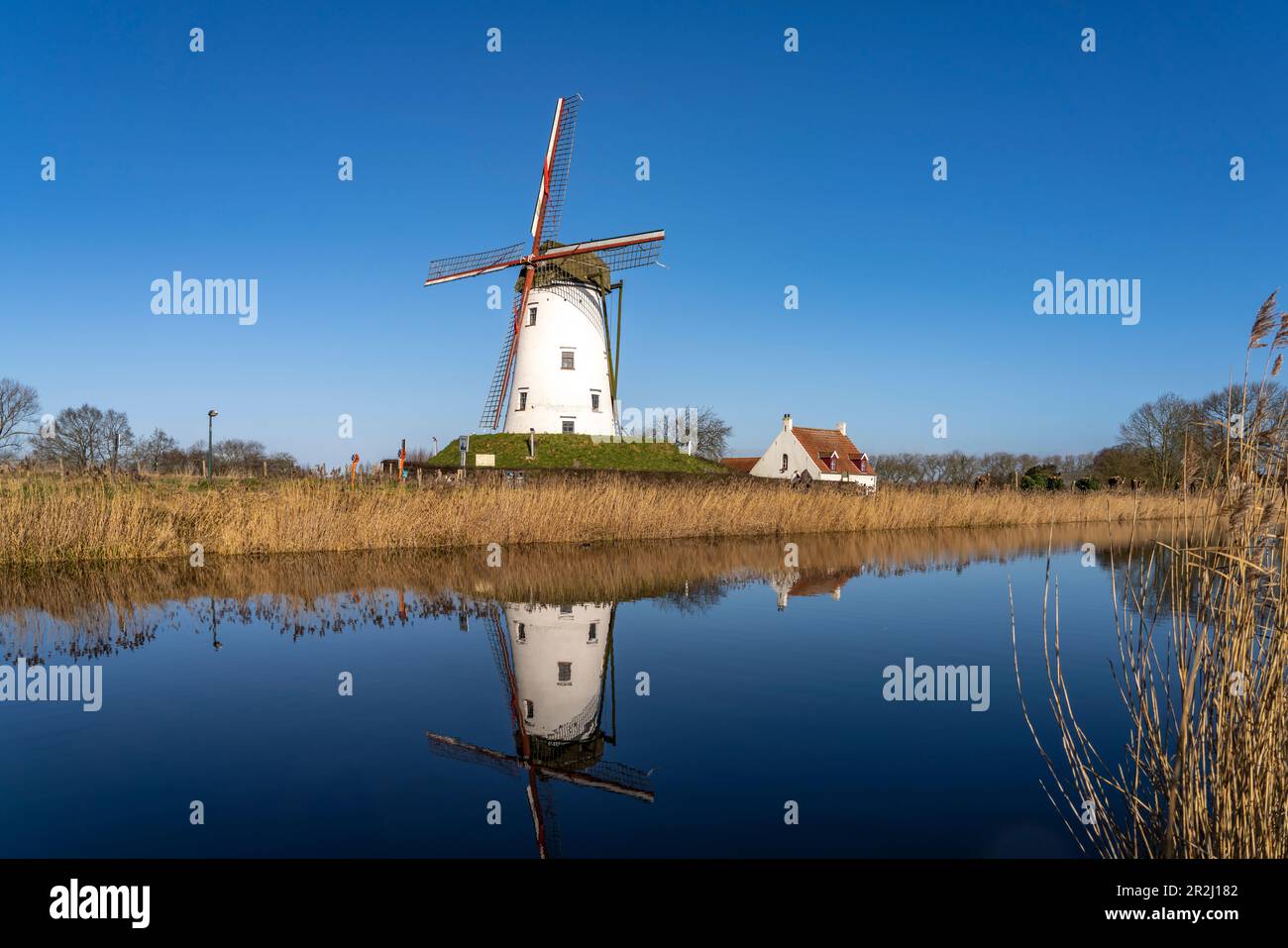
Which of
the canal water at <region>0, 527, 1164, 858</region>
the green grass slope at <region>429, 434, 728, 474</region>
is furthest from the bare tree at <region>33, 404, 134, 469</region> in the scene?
the canal water at <region>0, 527, 1164, 858</region>

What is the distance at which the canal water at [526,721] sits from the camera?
4625 millimetres

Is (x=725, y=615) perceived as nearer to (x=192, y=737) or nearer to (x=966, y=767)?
(x=966, y=767)

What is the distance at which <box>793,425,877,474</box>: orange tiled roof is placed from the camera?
56.0 meters

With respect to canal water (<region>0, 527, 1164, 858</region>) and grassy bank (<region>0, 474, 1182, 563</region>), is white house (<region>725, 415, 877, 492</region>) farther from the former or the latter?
canal water (<region>0, 527, 1164, 858</region>)

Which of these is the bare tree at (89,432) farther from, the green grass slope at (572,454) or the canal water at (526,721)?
the canal water at (526,721)

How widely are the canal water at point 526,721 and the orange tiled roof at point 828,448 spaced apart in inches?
1673

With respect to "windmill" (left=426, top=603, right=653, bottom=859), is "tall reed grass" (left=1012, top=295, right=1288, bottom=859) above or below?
above

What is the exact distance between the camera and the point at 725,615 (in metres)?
11.7

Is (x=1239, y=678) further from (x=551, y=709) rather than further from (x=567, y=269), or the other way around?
(x=567, y=269)

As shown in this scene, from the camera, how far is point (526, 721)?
6809mm

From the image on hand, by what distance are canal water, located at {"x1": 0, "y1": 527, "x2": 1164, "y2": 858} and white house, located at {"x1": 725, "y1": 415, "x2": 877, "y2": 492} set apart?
4222 cm
